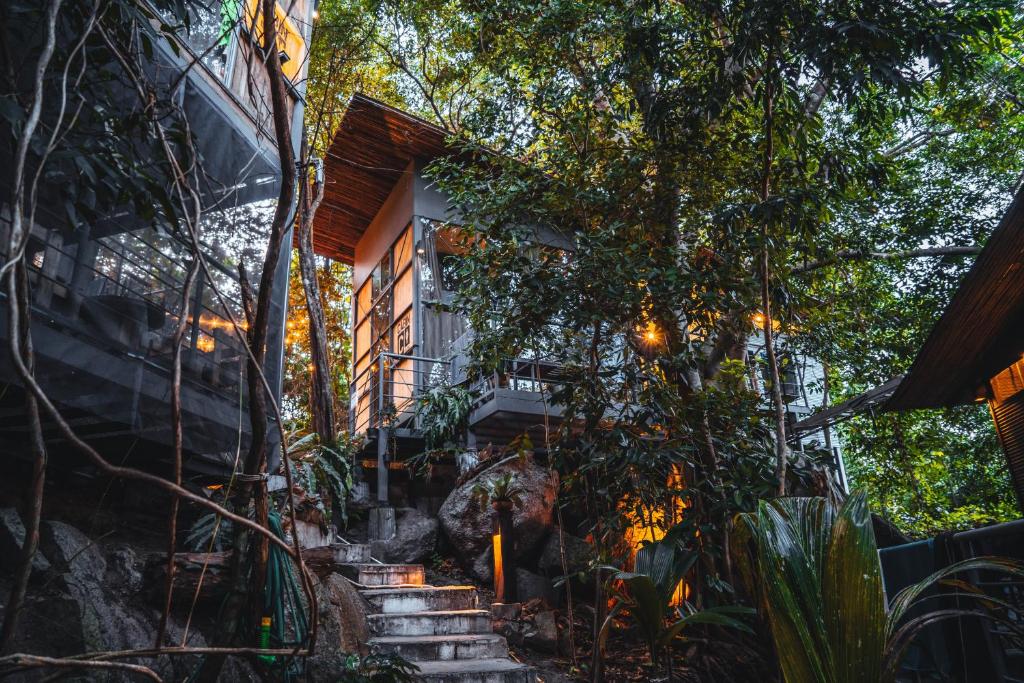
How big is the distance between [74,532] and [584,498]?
13.2ft

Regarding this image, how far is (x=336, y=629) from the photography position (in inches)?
194

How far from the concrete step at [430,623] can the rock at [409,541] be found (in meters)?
2.25


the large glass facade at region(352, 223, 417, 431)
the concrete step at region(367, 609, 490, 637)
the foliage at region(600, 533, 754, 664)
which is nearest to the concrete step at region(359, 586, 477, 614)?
the concrete step at region(367, 609, 490, 637)

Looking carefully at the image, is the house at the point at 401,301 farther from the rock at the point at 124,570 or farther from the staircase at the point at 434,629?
the rock at the point at 124,570

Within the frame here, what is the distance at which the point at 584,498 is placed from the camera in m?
6.32

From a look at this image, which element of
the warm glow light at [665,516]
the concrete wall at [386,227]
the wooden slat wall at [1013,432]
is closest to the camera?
the wooden slat wall at [1013,432]

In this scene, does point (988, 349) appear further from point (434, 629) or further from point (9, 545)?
point (9, 545)

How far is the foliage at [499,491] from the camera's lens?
7.33 meters

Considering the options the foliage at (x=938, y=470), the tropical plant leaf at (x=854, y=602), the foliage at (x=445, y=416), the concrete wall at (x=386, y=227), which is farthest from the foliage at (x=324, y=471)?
the foliage at (x=938, y=470)

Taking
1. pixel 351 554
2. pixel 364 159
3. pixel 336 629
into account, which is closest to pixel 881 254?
pixel 351 554

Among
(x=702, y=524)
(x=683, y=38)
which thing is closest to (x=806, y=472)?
(x=702, y=524)

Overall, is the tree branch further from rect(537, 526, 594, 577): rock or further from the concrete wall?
the concrete wall

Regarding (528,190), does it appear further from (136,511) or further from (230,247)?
(136,511)

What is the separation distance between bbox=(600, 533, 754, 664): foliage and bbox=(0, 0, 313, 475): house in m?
2.67
